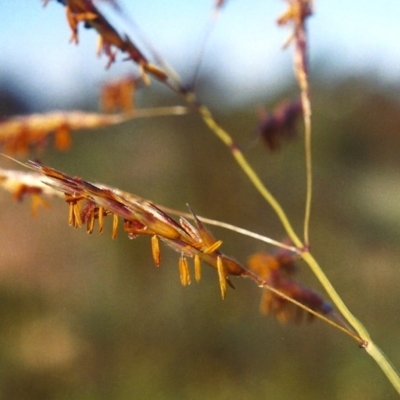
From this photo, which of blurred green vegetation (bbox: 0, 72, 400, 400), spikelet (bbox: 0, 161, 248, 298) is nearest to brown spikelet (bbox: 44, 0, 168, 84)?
spikelet (bbox: 0, 161, 248, 298)

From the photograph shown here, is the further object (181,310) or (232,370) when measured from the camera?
(181,310)

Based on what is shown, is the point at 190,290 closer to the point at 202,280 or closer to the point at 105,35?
the point at 202,280

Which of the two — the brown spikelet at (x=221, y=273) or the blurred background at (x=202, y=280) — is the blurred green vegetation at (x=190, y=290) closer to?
the blurred background at (x=202, y=280)

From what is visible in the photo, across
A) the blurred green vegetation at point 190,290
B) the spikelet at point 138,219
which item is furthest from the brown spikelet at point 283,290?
the blurred green vegetation at point 190,290

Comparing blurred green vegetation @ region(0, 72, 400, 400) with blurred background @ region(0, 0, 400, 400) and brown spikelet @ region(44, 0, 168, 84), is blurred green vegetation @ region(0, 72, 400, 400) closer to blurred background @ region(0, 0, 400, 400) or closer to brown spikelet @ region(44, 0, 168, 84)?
blurred background @ region(0, 0, 400, 400)

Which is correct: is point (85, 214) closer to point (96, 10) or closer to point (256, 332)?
point (96, 10)

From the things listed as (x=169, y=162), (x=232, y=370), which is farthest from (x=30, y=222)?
(x=232, y=370)

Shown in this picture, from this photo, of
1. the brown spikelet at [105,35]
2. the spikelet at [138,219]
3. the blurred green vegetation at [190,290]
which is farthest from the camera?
the blurred green vegetation at [190,290]

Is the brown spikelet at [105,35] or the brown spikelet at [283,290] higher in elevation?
the brown spikelet at [105,35]
